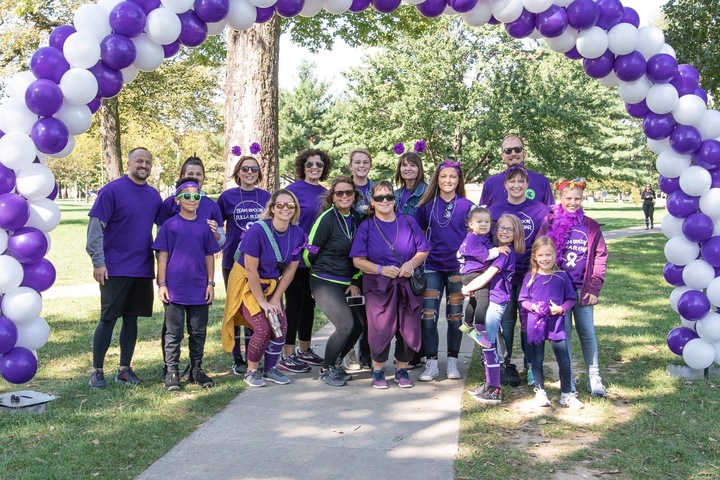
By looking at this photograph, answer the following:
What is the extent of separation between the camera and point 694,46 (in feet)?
47.3

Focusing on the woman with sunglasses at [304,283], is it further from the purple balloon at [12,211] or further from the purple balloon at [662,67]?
the purple balloon at [662,67]

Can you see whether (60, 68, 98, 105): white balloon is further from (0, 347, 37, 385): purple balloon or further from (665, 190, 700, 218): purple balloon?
(665, 190, 700, 218): purple balloon

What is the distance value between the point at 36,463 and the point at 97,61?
2.87 m

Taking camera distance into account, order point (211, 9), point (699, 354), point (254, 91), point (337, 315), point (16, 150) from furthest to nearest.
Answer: point (254, 91), point (699, 354), point (337, 315), point (211, 9), point (16, 150)

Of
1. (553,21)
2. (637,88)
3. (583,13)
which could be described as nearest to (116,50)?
(553,21)

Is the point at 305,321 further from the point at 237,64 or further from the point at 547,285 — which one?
the point at 237,64

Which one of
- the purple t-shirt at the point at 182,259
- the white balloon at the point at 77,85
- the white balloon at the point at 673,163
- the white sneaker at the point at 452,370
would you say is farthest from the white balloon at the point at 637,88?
the white balloon at the point at 77,85

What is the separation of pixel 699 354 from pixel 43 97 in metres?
5.74

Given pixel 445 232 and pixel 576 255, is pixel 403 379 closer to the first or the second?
pixel 445 232

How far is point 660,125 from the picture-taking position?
5.89 metres

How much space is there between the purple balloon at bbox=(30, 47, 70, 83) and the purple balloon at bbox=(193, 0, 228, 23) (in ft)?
3.58

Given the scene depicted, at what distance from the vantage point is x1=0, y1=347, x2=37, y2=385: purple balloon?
4945mm

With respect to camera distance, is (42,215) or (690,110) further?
(690,110)

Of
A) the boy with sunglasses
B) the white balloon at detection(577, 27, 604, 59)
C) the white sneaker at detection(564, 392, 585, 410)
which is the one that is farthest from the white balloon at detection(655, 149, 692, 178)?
the boy with sunglasses
